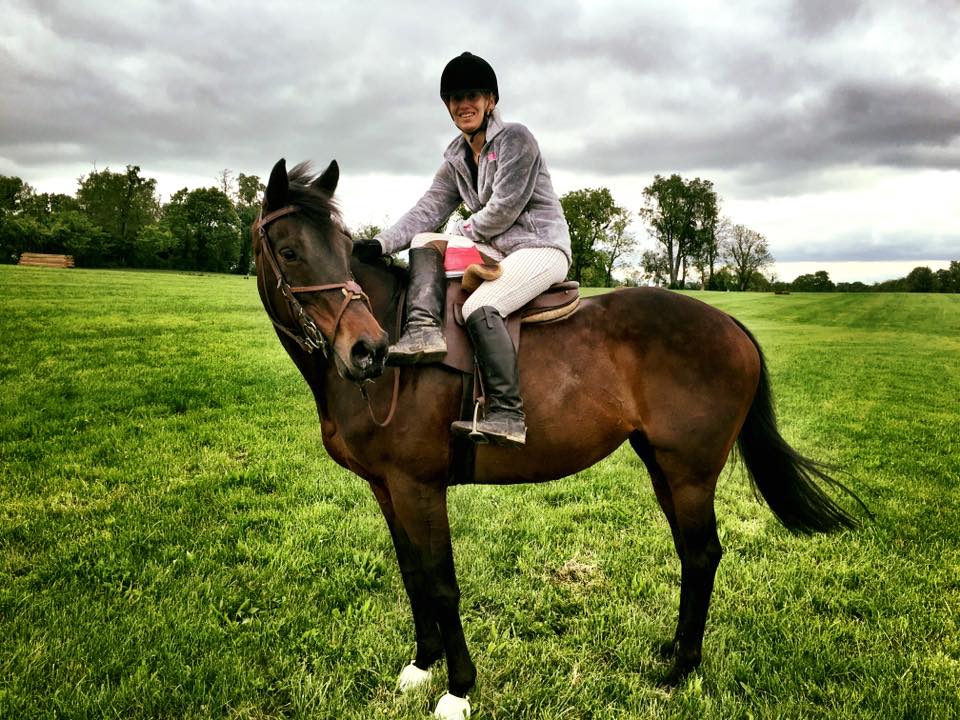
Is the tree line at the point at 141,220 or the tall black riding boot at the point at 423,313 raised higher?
the tree line at the point at 141,220

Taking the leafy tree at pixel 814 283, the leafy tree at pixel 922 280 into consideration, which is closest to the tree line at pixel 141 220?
the leafy tree at pixel 814 283

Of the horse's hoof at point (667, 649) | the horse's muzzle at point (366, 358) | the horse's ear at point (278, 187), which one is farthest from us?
the horse's hoof at point (667, 649)

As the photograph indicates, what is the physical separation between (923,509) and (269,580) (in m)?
6.50

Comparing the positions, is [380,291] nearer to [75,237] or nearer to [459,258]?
[459,258]

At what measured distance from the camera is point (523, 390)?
3.13 meters

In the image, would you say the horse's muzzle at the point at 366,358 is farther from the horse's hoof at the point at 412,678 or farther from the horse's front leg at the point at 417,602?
the horse's hoof at the point at 412,678

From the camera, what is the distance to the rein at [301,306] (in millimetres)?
2631

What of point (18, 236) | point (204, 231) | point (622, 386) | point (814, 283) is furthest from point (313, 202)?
point (814, 283)

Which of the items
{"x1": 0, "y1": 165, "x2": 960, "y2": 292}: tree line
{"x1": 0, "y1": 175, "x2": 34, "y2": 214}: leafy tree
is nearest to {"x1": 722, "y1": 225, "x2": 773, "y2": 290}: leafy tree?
{"x1": 0, "y1": 165, "x2": 960, "y2": 292}: tree line

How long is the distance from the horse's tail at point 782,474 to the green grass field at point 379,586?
676 mm


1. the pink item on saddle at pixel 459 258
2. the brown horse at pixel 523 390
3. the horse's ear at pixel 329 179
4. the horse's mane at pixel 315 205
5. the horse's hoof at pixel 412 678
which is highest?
the horse's ear at pixel 329 179

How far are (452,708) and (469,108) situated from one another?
352cm

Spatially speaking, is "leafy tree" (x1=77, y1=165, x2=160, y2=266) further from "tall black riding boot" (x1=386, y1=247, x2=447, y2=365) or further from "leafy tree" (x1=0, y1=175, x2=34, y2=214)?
"tall black riding boot" (x1=386, y1=247, x2=447, y2=365)

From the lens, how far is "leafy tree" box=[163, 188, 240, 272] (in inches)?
2517
